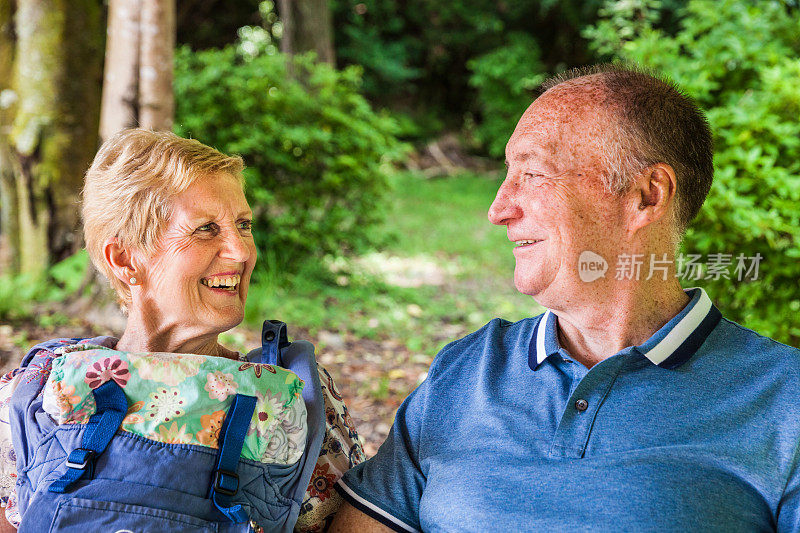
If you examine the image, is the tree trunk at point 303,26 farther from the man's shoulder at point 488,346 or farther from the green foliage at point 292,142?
the man's shoulder at point 488,346

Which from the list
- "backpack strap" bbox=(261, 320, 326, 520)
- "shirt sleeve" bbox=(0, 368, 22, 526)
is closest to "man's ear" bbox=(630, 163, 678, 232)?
"backpack strap" bbox=(261, 320, 326, 520)

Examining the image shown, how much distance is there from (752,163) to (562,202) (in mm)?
1749

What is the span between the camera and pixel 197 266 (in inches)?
55.5

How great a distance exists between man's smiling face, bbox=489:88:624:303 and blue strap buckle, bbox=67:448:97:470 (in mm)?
879

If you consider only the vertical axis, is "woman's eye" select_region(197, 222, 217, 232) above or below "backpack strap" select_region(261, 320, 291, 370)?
above

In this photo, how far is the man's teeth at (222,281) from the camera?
1436 millimetres

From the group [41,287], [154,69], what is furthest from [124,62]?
[41,287]

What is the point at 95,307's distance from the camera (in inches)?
158

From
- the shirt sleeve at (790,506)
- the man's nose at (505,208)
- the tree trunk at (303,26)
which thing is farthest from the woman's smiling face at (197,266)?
the tree trunk at (303,26)

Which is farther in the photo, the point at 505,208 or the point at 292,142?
the point at 292,142

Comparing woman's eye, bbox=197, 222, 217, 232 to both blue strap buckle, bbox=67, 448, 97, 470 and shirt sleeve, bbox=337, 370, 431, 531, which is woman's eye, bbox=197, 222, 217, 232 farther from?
shirt sleeve, bbox=337, 370, 431, 531

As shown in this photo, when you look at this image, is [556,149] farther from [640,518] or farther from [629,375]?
[640,518]

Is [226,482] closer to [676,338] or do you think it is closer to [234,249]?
[234,249]

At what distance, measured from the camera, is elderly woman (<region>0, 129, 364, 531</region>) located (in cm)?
119
